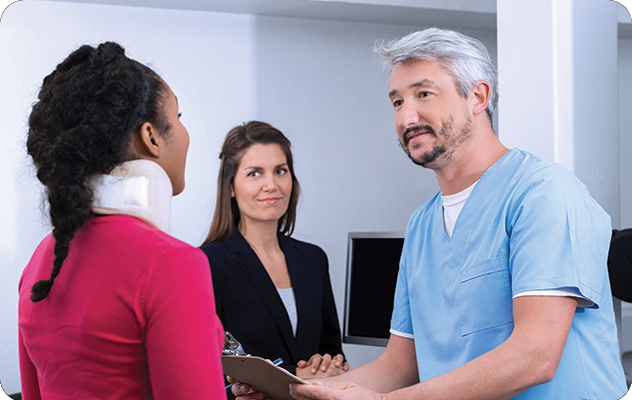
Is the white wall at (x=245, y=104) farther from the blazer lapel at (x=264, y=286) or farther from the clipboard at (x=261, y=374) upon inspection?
the clipboard at (x=261, y=374)

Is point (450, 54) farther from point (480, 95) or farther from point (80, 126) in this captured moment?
point (80, 126)

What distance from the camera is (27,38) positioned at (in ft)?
8.79

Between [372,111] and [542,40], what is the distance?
1653mm

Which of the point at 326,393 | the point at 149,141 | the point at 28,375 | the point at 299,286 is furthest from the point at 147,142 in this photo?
the point at 299,286

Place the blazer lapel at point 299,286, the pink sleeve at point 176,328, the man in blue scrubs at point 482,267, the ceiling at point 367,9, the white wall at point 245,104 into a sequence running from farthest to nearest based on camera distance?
the ceiling at point 367,9 < the white wall at point 245,104 < the blazer lapel at point 299,286 < the man in blue scrubs at point 482,267 < the pink sleeve at point 176,328

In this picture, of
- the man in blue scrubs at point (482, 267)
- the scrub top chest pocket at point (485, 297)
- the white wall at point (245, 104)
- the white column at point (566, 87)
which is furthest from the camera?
the white wall at point (245, 104)

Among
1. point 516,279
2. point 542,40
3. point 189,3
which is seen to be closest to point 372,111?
point 189,3

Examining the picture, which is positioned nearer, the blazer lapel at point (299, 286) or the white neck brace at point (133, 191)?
the white neck brace at point (133, 191)

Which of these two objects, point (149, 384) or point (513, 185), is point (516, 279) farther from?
point (149, 384)

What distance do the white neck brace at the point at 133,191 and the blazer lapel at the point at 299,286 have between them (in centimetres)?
114

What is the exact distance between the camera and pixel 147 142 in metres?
0.79

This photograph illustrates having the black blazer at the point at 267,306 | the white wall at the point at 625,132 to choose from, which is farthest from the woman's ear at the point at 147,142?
the white wall at the point at 625,132

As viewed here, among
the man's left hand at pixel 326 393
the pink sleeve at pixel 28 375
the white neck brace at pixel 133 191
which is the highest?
the white neck brace at pixel 133 191

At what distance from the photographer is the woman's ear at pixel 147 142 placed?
2.59 ft
